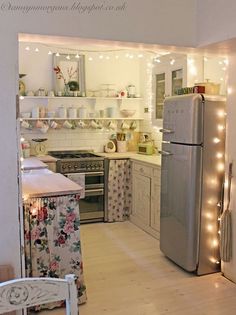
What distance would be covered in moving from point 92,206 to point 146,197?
0.83m

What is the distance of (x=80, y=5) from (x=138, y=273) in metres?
2.40

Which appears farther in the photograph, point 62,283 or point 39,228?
point 39,228

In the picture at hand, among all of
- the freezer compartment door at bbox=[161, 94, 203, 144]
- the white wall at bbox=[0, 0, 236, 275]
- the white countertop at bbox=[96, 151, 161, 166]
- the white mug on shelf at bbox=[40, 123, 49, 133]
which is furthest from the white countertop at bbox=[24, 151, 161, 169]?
the white wall at bbox=[0, 0, 236, 275]

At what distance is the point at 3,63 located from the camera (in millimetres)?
2230

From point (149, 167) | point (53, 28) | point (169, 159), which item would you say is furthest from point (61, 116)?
point (53, 28)

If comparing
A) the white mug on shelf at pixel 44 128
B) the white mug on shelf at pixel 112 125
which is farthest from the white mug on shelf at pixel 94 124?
the white mug on shelf at pixel 44 128

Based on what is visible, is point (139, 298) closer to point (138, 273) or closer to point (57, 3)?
point (138, 273)

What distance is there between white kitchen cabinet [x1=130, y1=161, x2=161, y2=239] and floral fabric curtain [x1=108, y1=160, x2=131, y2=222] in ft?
0.43

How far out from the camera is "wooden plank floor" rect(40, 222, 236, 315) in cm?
287

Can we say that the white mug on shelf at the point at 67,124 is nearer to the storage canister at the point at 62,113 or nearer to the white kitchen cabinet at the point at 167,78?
the storage canister at the point at 62,113

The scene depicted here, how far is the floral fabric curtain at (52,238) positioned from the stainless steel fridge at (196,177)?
1082 mm

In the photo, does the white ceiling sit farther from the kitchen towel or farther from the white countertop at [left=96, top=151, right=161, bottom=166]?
the kitchen towel

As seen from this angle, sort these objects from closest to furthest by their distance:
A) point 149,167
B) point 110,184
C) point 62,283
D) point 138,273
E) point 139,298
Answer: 1. point 62,283
2. point 139,298
3. point 138,273
4. point 149,167
5. point 110,184

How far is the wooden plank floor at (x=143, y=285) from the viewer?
287cm
